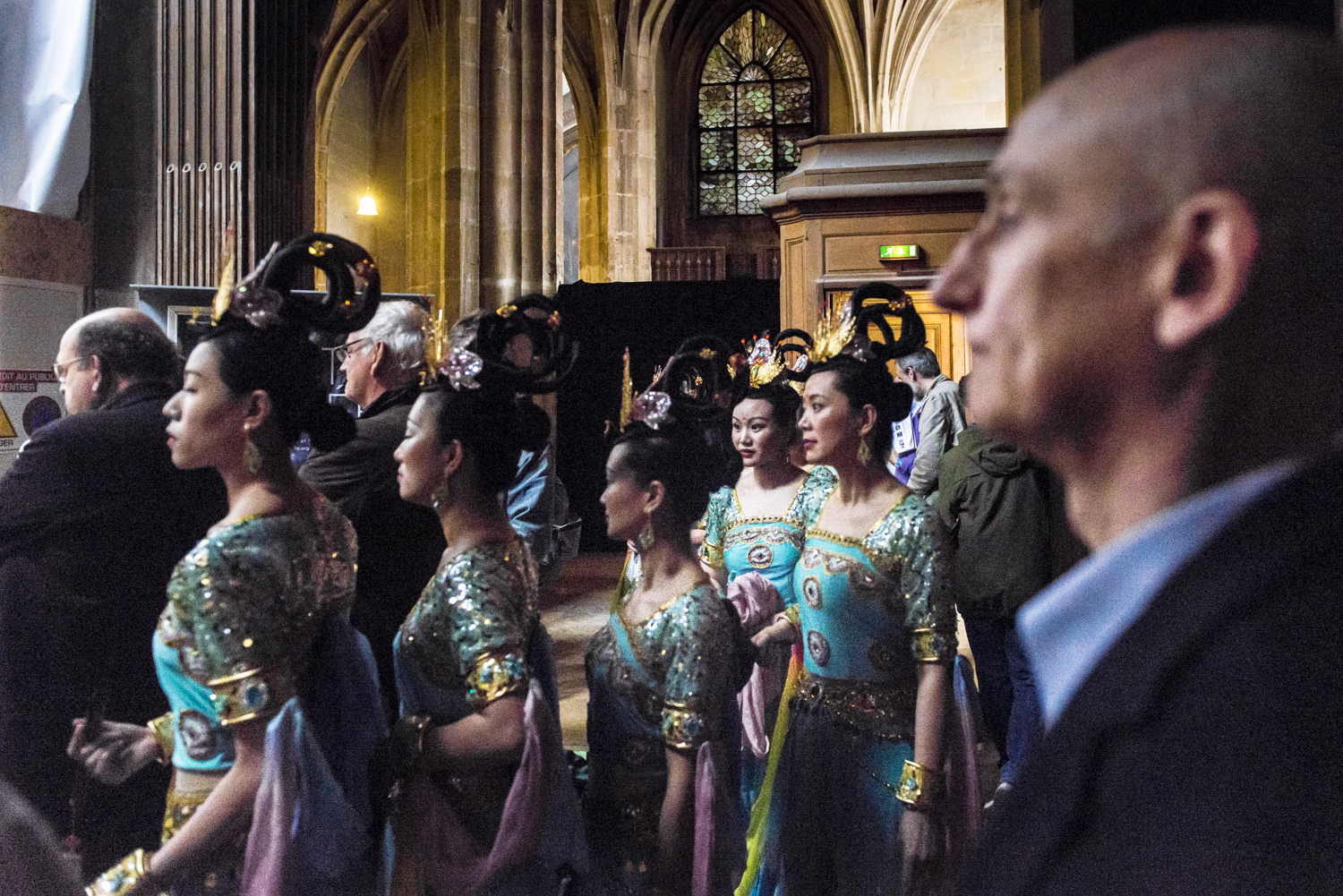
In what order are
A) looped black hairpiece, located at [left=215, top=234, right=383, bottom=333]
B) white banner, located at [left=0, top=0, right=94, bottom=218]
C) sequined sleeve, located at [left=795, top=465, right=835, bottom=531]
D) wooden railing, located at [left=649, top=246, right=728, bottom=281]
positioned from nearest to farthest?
looped black hairpiece, located at [left=215, top=234, right=383, bottom=333]
sequined sleeve, located at [left=795, top=465, right=835, bottom=531]
white banner, located at [left=0, top=0, right=94, bottom=218]
wooden railing, located at [left=649, top=246, right=728, bottom=281]

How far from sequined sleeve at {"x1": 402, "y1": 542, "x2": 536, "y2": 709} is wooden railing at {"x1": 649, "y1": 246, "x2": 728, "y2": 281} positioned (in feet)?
53.2

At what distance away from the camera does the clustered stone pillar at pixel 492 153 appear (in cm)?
876

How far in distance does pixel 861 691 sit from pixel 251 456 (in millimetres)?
1331

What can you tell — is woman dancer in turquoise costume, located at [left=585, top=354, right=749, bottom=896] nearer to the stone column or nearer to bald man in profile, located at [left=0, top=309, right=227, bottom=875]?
bald man in profile, located at [left=0, top=309, right=227, bottom=875]

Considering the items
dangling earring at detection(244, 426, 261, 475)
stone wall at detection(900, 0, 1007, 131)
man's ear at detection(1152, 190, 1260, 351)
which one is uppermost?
stone wall at detection(900, 0, 1007, 131)

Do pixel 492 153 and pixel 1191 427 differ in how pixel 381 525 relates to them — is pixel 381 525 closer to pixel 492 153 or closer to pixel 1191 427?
pixel 1191 427

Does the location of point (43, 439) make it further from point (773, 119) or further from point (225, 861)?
point (773, 119)

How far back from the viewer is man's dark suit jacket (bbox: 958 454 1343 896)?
1.78 ft

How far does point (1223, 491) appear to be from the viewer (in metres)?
0.58

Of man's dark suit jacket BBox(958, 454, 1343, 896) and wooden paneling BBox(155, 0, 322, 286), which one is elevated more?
wooden paneling BBox(155, 0, 322, 286)

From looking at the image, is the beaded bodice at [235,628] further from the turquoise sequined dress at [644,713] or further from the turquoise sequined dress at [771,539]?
the turquoise sequined dress at [771,539]

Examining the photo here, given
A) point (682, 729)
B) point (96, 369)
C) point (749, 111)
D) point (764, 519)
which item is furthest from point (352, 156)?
point (682, 729)

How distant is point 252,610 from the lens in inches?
54.9

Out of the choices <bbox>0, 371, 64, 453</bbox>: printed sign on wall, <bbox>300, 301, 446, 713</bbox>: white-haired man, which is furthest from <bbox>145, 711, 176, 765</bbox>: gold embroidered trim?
<bbox>0, 371, 64, 453</bbox>: printed sign on wall
